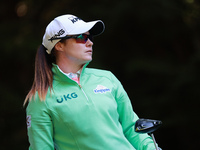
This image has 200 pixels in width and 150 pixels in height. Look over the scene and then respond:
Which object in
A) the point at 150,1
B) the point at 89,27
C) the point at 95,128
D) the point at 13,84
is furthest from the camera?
the point at 13,84

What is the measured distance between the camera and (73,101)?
2.49 m

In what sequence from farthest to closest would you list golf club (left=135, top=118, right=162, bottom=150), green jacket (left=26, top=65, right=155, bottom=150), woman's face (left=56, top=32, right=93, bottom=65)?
woman's face (left=56, top=32, right=93, bottom=65)
green jacket (left=26, top=65, right=155, bottom=150)
golf club (left=135, top=118, right=162, bottom=150)

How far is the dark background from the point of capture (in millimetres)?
6914

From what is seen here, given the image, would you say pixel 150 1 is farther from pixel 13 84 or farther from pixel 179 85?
pixel 13 84

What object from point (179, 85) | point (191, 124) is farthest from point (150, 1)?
point (191, 124)

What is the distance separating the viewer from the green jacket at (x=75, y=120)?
7.97 feet

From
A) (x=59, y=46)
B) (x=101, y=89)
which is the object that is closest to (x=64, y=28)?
(x=59, y=46)

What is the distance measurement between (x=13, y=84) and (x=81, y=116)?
18.1 ft

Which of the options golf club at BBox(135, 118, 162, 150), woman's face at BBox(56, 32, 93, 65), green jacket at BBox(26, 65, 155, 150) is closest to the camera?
golf club at BBox(135, 118, 162, 150)

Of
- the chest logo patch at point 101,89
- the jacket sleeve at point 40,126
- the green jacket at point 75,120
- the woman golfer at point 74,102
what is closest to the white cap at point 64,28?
the woman golfer at point 74,102

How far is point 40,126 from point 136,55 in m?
5.33

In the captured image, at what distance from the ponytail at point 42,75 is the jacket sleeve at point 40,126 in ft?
0.22

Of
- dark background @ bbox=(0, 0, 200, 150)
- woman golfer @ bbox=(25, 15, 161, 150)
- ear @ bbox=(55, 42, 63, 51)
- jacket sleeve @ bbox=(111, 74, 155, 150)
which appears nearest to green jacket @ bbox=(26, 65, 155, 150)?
woman golfer @ bbox=(25, 15, 161, 150)

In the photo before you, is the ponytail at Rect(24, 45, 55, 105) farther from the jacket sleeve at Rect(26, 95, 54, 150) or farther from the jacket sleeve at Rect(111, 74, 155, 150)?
the jacket sleeve at Rect(111, 74, 155, 150)
